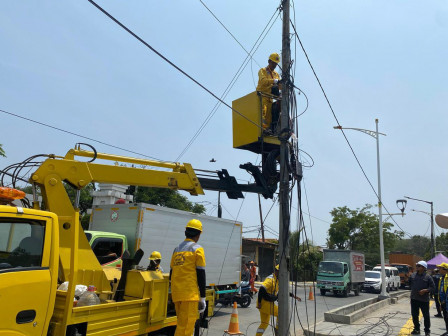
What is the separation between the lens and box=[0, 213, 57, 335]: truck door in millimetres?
3293

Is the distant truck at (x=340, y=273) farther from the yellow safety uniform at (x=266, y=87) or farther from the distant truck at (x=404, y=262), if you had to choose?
the yellow safety uniform at (x=266, y=87)

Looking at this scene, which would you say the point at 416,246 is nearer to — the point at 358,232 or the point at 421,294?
the point at 358,232

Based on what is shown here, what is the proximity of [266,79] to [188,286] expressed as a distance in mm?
5302

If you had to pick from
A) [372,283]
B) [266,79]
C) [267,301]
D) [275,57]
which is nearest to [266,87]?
[266,79]

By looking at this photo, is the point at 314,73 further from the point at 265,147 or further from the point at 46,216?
the point at 46,216

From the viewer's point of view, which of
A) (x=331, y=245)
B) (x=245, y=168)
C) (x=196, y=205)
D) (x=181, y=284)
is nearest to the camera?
(x=181, y=284)

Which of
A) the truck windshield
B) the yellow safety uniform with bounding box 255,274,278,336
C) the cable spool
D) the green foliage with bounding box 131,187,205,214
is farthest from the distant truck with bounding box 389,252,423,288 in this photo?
the cable spool

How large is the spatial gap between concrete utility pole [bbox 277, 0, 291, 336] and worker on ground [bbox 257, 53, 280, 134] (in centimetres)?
54

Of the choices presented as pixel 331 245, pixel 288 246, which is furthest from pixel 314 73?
pixel 331 245

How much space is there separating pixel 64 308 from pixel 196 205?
2831 cm

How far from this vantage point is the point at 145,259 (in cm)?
955

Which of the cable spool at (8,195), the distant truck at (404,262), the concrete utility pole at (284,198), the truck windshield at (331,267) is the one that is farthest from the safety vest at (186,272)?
the distant truck at (404,262)

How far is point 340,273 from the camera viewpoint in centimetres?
2250

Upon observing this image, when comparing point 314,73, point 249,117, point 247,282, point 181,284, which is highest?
point 314,73
